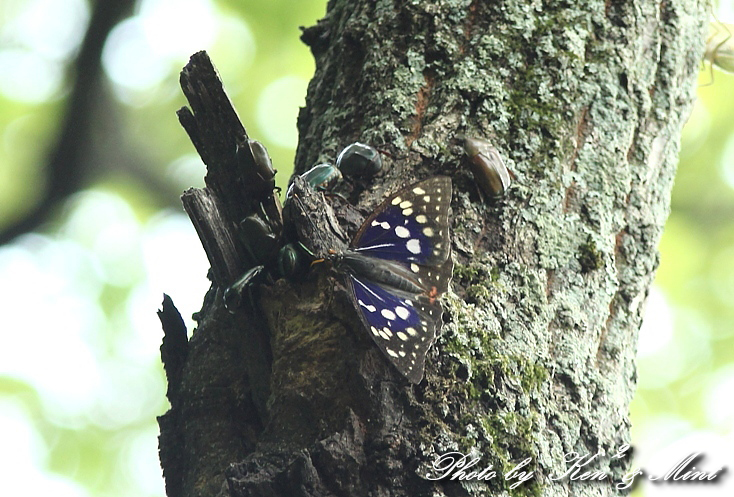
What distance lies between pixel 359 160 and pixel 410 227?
31 cm

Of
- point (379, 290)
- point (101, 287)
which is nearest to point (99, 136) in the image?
point (101, 287)

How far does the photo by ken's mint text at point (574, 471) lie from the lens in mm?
1448

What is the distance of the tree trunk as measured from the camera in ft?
4.99

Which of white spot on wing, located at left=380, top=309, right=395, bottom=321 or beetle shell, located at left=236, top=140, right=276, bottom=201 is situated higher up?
beetle shell, located at left=236, top=140, right=276, bottom=201

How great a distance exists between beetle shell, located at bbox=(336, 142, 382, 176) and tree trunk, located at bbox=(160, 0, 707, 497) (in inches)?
1.9

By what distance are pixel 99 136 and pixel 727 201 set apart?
17.7 ft

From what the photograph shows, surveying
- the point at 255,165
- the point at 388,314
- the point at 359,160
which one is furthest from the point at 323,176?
the point at 388,314

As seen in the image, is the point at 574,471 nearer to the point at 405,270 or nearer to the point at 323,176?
the point at 405,270

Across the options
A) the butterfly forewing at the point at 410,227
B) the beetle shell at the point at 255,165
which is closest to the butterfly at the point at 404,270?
the butterfly forewing at the point at 410,227

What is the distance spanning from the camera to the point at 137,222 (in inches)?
223

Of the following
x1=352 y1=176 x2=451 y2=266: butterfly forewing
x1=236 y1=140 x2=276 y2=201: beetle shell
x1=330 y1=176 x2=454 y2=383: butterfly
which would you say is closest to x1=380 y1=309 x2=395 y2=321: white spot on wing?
x1=330 y1=176 x2=454 y2=383: butterfly

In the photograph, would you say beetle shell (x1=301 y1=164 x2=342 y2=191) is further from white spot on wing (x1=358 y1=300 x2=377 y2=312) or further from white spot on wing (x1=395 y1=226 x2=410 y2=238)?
white spot on wing (x1=358 y1=300 x2=377 y2=312)

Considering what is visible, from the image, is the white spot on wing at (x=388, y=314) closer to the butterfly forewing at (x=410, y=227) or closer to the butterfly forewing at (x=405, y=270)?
the butterfly forewing at (x=405, y=270)

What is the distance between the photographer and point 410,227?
173 centimetres
